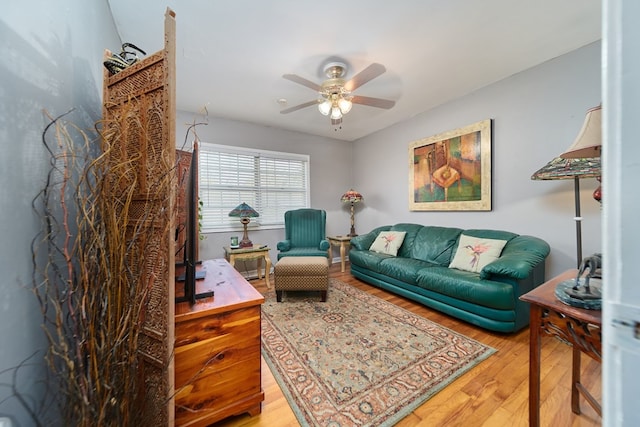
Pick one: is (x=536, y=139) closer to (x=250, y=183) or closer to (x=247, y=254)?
(x=247, y=254)

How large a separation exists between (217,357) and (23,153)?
3.56ft

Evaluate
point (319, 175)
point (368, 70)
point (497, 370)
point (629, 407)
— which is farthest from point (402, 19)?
point (319, 175)

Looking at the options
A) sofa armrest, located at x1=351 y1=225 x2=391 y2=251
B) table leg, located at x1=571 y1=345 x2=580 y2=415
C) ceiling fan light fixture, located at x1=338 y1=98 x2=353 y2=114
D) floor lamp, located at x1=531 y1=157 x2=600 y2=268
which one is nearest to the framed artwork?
sofa armrest, located at x1=351 y1=225 x2=391 y2=251

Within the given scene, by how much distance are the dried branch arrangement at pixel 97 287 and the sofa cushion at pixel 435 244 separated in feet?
9.90

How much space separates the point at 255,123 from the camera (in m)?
3.85

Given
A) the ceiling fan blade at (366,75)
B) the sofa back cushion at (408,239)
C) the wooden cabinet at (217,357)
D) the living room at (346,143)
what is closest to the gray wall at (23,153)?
the living room at (346,143)

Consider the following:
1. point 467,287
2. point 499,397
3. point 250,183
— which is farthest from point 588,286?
point 250,183

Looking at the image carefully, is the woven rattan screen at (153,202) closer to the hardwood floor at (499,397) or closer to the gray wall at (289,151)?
the hardwood floor at (499,397)

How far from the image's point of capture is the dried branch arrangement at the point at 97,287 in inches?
26.6

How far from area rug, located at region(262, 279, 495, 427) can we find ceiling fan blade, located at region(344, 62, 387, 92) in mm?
2266

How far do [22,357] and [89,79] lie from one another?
1.24m

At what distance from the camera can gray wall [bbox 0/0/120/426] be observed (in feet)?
2.24

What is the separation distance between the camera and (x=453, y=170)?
3.15 m

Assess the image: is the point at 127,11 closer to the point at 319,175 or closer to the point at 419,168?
the point at 319,175
